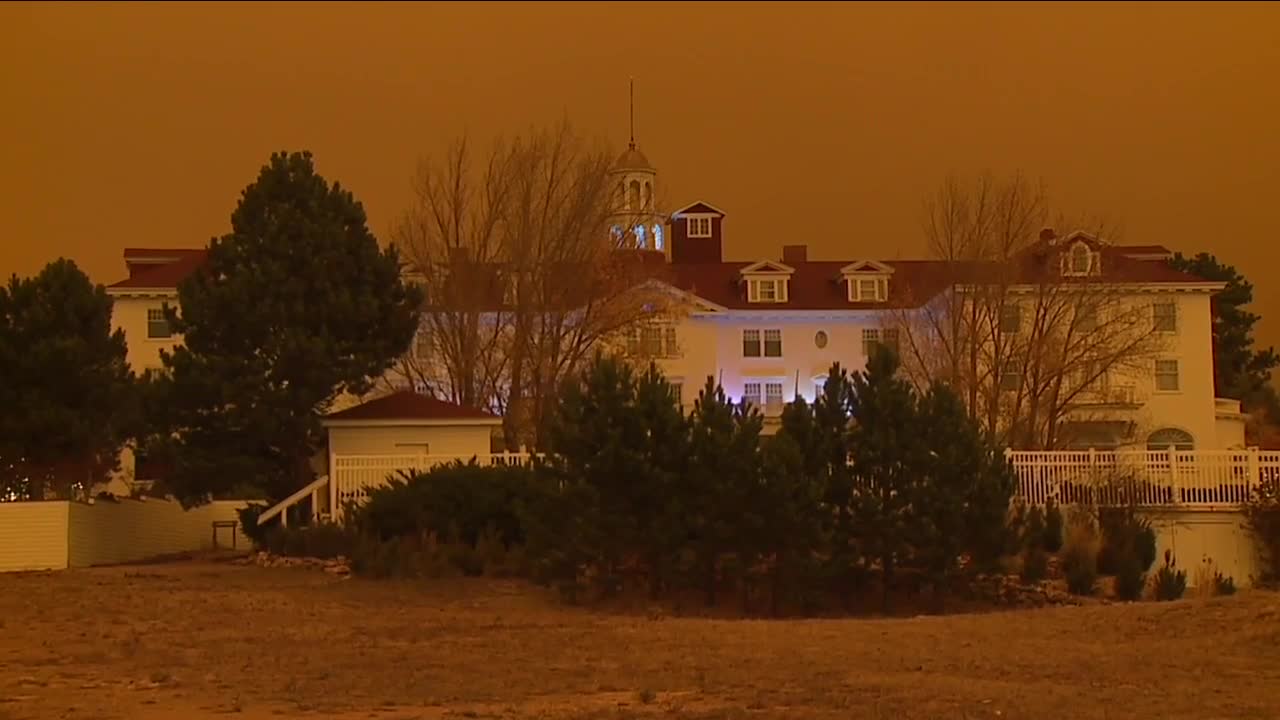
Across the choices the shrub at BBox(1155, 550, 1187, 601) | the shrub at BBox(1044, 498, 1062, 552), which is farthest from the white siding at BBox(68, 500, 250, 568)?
the shrub at BBox(1155, 550, 1187, 601)

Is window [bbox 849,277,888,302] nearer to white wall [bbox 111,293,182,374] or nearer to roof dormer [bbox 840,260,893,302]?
roof dormer [bbox 840,260,893,302]

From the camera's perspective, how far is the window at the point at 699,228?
244ft

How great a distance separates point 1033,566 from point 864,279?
4184cm

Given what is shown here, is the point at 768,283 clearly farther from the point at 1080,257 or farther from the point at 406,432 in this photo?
the point at 406,432

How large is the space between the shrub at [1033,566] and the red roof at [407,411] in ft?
39.1

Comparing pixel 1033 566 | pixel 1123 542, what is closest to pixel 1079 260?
pixel 1123 542

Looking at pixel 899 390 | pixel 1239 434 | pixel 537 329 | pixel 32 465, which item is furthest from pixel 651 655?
pixel 1239 434

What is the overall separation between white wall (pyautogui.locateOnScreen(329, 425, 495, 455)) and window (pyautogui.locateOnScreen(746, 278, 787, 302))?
113 feet

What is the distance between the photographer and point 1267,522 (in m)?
30.9

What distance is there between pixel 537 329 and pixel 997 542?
16626 mm

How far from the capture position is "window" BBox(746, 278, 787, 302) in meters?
68.7

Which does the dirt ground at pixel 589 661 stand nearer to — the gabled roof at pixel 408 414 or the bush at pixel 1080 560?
the bush at pixel 1080 560

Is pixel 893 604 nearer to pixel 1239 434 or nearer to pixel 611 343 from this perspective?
pixel 611 343

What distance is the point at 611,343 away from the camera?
4272 centimetres
